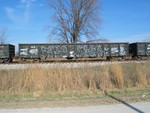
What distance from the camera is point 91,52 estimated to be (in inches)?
937

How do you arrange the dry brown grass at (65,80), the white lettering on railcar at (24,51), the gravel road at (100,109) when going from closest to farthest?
the gravel road at (100,109) → the dry brown grass at (65,80) → the white lettering on railcar at (24,51)

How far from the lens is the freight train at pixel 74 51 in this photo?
73.3 ft

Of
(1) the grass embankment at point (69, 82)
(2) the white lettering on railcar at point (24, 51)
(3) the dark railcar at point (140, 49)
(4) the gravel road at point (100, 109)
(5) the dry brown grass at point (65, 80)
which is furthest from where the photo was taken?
(3) the dark railcar at point (140, 49)

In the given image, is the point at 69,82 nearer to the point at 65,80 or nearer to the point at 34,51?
the point at 65,80

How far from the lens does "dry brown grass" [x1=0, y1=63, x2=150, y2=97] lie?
6.81 m

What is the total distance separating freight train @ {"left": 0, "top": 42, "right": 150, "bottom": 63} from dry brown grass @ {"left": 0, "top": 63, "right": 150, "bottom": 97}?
1513 centimetres

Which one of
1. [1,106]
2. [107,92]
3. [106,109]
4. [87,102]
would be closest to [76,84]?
[107,92]

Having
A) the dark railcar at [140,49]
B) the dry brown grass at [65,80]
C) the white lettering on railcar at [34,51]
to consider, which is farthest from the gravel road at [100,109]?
the dark railcar at [140,49]

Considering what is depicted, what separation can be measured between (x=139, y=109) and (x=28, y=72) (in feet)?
16.3

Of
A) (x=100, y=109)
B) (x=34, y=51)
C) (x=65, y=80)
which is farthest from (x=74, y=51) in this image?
(x=100, y=109)

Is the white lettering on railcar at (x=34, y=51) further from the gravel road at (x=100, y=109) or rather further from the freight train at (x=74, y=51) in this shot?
the gravel road at (x=100, y=109)

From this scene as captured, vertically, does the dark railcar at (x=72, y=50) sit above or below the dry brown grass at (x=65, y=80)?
above

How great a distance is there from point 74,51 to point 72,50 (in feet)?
1.17

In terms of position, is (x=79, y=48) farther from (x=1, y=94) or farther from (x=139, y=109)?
(x=139, y=109)
